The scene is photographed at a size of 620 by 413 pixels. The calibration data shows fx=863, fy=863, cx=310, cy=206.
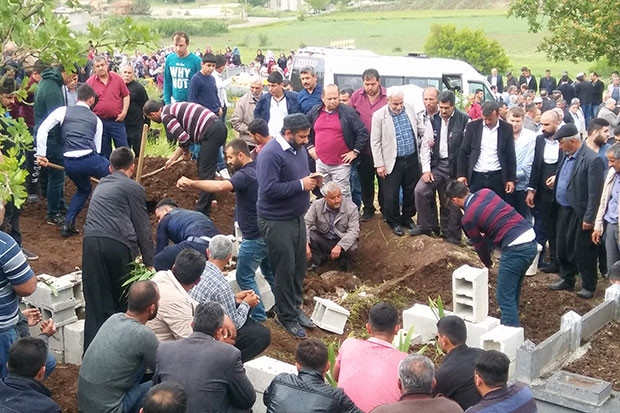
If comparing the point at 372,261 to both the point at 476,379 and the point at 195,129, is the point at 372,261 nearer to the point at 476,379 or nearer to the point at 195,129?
the point at 195,129

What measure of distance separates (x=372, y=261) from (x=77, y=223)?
389cm

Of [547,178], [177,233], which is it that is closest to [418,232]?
[547,178]

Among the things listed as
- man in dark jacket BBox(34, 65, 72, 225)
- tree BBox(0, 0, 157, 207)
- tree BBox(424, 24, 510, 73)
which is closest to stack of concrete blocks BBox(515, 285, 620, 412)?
tree BBox(0, 0, 157, 207)

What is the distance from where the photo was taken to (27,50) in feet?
16.1

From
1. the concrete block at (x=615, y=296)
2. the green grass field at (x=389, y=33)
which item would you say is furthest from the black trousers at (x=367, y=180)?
the green grass field at (x=389, y=33)

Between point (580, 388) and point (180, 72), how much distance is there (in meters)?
8.24

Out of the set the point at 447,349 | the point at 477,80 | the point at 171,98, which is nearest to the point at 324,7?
the point at 477,80

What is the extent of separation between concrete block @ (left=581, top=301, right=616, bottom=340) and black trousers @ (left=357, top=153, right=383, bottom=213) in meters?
3.61

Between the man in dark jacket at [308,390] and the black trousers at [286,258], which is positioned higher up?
the man in dark jacket at [308,390]

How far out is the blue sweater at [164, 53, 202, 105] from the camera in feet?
42.2

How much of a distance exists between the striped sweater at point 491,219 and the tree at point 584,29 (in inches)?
532

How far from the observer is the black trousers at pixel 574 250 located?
961cm

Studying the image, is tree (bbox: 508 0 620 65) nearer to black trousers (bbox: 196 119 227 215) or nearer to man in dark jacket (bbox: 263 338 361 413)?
black trousers (bbox: 196 119 227 215)

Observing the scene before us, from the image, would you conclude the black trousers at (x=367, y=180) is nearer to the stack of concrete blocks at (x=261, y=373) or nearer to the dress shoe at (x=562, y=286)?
the dress shoe at (x=562, y=286)
